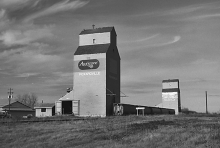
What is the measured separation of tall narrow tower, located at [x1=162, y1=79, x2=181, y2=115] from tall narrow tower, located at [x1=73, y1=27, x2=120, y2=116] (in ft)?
122

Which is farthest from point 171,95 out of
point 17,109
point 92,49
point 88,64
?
point 17,109

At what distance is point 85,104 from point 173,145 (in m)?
37.3

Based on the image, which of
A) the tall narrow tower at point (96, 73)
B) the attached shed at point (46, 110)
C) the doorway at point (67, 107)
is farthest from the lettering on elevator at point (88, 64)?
the attached shed at point (46, 110)

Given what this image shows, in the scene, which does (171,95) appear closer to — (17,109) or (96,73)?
(96,73)

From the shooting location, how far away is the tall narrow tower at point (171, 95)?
281 feet

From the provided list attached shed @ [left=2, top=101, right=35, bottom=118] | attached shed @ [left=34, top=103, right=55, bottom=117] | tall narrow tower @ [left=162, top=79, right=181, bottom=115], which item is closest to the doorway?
attached shed @ [left=34, top=103, right=55, bottom=117]

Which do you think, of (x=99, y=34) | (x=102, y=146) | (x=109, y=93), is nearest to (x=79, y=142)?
(x=102, y=146)

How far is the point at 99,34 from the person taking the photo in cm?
5203

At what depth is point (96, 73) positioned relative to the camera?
49.1 m

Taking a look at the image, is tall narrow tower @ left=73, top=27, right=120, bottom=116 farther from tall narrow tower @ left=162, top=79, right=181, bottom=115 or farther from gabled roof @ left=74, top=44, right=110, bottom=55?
tall narrow tower @ left=162, top=79, right=181, bottom=115

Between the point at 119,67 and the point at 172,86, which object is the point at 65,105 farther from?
the point at 172,86

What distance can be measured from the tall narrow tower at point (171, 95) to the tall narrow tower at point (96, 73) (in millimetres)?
37131

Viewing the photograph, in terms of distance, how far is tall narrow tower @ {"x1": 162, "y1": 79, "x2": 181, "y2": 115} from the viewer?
85.6 meters

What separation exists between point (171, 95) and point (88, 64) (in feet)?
143
